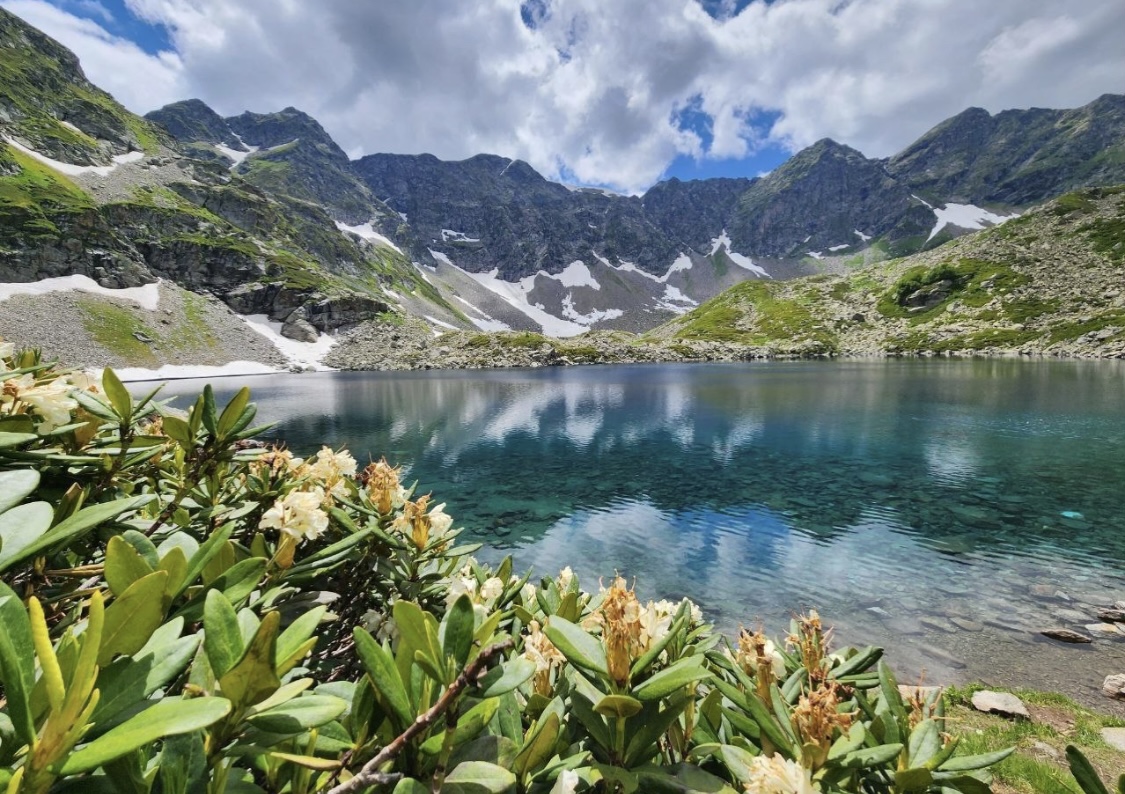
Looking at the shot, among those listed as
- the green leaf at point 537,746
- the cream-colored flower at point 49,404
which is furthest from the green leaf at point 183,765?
the cream-colored flower at point 49,404

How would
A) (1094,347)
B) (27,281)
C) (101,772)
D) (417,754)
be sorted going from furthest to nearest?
(27,281) < (1094,347) < (417,754) < (101,772)

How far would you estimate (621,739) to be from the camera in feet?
5.81

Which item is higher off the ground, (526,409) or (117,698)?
(117,698)

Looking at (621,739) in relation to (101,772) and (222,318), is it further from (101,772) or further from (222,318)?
(222,318)

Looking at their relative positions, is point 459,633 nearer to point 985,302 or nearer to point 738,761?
point 738,761

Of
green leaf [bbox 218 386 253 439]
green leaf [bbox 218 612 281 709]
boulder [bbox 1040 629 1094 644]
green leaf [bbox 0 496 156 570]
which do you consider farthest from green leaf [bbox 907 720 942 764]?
boulder [bbox 1040 629 1094 644]

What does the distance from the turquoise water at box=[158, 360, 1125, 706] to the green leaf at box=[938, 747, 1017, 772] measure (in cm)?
912

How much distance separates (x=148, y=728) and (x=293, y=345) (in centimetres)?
17494

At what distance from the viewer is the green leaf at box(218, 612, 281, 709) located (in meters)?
1.24

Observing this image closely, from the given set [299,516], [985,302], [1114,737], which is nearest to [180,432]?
[299,516]

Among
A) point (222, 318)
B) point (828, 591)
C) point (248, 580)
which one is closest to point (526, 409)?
point (828, 591)

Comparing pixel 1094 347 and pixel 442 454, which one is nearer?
pixel 442 454

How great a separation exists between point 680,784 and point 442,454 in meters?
36.2

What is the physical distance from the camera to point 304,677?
2.25 m
